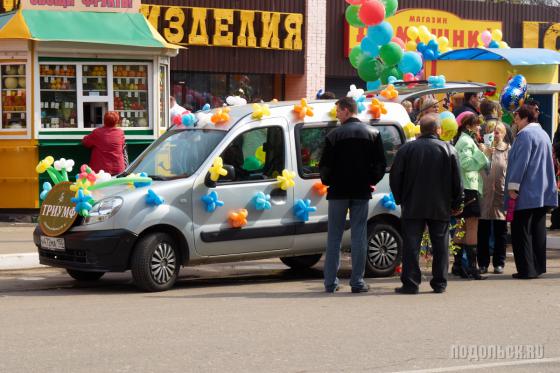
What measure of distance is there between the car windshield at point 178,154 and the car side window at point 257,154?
0.68 feet

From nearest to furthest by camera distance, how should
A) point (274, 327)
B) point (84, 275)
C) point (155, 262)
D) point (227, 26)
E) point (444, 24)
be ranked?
point (274, 327), point (155, 262), point (84, 275), point (227, 26), point (444, 24)

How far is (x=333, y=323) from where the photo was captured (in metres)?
8.45

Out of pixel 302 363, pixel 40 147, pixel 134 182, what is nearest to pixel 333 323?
pixel 302 363

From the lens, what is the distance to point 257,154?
36.1 feet

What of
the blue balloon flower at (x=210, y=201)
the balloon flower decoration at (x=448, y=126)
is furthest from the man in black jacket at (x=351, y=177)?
the balloon flower decoration at (x=448, y=126)

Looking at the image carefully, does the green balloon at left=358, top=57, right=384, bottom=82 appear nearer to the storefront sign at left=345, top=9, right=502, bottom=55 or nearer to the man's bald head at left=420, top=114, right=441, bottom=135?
the man's bald head at left=420, top=114, right=441, bottom=135

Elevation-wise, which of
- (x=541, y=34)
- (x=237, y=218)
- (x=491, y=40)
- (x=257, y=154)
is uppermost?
(x=541, y=34)

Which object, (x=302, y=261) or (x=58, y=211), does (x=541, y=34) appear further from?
(x=58, y=211)

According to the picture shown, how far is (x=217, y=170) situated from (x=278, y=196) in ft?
2.81

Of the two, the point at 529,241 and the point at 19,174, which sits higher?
the point at 19,174

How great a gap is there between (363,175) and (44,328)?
11.2 ft

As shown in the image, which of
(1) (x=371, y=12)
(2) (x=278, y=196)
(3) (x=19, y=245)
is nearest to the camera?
(2) (x=278, y=196)

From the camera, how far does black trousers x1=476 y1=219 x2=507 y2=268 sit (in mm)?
11836

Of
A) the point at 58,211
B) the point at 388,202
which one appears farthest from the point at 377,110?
the point at 58,211
